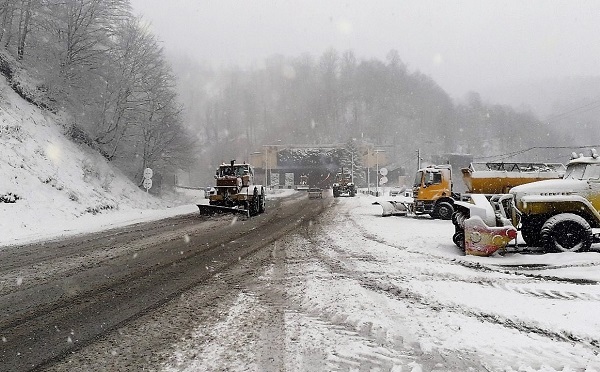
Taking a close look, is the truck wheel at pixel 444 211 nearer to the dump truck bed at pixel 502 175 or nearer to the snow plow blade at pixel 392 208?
the snow plow blade at pixel 392 208

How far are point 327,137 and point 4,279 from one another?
98624 mm

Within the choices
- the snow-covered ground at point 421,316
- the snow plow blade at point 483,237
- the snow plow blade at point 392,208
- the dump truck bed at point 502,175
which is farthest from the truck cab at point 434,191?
the snow-covered ground at point 421,316

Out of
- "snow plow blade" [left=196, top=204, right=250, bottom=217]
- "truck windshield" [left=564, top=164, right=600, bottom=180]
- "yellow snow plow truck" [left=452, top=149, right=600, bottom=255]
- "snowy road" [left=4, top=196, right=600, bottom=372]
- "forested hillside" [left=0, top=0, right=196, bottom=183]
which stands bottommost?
"snowy road" [left=4, top=196, right=600, bottom=372]

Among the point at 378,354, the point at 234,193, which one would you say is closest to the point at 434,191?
the point at 234,193

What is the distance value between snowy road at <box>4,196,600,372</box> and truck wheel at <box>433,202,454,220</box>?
11.1m

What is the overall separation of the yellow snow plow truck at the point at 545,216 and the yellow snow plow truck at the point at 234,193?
38.1 ft

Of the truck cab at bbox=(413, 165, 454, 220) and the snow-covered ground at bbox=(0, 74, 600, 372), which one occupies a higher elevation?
the truck cab at bbox=(413, 165, 454, 220)

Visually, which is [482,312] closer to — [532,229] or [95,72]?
[532,229]

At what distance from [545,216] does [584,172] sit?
1.74 meters

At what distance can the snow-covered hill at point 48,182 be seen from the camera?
1550cm

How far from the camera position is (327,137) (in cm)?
10375

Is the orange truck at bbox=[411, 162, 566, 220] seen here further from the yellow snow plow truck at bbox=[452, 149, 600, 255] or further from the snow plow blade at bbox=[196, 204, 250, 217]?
the yellow snow plow truck at bbox=[452, 149, 600, 255]

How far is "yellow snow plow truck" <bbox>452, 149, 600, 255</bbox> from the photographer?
8.63 metres

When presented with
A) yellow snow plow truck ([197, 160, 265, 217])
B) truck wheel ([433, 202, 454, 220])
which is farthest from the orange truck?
yellow snow plow truck ([197, 160, 265, 217])
